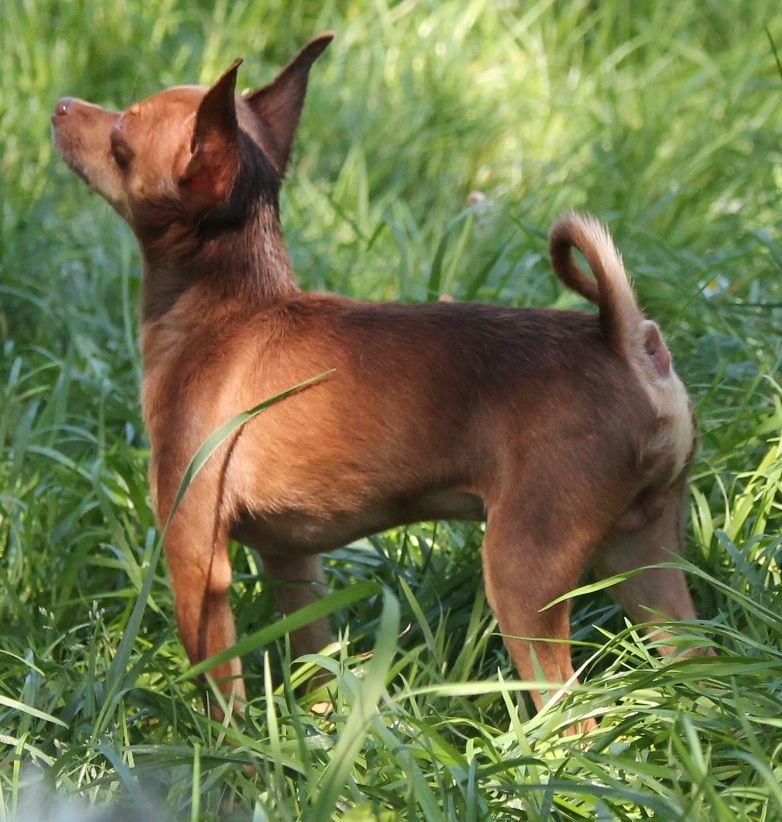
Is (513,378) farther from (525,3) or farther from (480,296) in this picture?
(525,3)

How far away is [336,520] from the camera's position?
3.25m

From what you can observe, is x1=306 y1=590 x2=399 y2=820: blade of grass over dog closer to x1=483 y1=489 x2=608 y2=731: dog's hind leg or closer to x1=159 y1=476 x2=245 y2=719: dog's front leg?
x1=483 y1=489 x2=608 y2=731: dog's hind leg

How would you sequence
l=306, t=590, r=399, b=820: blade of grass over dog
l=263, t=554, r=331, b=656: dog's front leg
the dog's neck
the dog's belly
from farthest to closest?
l=263, t=554, r=331, b=656: dog's front leg < the dog's neck < the dog's belly < l=306, t=590, r=399, b=820: blade of grass over dog

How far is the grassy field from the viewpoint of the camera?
2662 millimetres

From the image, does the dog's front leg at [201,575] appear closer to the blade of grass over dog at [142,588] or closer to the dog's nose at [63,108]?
the blade of grass over dog at [142,588]

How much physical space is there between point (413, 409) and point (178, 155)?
86cm

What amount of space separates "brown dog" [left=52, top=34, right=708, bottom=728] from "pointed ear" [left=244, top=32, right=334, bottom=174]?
1 cm

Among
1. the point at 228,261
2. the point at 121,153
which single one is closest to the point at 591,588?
the point at 228,261

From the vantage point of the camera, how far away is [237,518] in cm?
328

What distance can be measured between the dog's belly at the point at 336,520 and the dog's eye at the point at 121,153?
92 cm

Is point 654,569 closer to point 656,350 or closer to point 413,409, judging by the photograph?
point 656,350

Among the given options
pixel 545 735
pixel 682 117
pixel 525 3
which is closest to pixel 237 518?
pixel 545 735

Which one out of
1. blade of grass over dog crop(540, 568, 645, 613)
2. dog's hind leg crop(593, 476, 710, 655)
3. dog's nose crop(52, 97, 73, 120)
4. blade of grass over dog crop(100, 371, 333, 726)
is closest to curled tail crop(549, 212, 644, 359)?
dog's hind leg crop(593, 476, 710, 655)

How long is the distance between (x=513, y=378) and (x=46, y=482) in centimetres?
165
